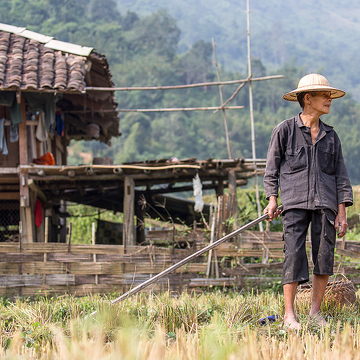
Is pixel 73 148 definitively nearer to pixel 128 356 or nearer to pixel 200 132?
pixel 200 132

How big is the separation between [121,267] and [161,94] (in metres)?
51.3

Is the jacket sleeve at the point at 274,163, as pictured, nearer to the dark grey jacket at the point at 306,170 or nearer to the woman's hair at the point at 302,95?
the dark grey jacket at the point at 306,170

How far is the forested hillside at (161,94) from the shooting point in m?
52.1

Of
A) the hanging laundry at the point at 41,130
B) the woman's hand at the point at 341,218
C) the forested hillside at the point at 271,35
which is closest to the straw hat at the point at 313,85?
the woman's hand at the point at 341,218

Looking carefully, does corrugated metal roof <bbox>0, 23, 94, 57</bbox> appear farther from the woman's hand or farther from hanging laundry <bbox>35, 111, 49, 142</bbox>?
the woman's hand

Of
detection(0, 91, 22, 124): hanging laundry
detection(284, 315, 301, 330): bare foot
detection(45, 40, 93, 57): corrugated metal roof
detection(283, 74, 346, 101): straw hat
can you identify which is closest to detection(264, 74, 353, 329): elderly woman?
detection(283, 74, 346, 101): straw hat

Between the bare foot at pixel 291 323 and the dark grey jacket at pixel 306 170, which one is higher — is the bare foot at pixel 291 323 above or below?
below

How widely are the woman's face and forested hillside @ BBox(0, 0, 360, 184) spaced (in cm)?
4418

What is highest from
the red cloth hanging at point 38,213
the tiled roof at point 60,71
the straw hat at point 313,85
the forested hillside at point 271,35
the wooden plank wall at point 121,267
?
the forested hillside at point 271,35

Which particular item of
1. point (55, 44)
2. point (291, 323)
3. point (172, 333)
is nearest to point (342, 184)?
point (291, 323)

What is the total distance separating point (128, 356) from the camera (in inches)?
82.4

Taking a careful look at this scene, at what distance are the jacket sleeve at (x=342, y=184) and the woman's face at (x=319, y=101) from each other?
0.30 meters

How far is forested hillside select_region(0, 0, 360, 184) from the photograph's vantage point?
52.1 metres

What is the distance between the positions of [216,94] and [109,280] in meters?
56.0
